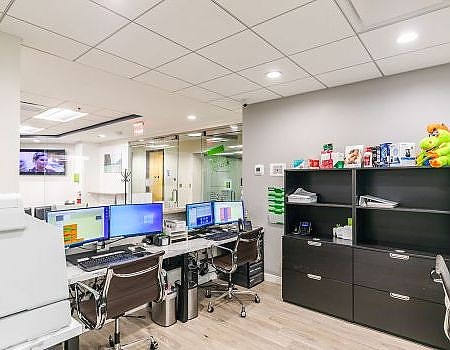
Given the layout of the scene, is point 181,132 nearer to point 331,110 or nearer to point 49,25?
point 331,110

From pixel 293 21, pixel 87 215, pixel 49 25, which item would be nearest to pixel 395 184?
pixel 293 21

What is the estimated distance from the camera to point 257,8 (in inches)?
79.0

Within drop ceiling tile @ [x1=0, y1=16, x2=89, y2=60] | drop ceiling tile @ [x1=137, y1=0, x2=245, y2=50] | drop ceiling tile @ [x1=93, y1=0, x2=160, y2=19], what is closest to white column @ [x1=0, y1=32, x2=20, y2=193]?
drop ceiling tile @ [x1=0, y1=16, x2=89, y2=60]

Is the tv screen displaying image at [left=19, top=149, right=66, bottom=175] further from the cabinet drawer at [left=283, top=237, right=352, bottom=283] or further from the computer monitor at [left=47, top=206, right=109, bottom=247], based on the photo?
the cabinet drawer at [left=283, top=237, right=352, bottom=283]

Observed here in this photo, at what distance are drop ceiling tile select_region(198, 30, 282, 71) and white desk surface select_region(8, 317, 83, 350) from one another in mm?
2286

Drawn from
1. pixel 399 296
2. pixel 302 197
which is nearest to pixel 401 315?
pixel 399 296

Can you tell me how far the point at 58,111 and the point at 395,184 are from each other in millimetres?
5366

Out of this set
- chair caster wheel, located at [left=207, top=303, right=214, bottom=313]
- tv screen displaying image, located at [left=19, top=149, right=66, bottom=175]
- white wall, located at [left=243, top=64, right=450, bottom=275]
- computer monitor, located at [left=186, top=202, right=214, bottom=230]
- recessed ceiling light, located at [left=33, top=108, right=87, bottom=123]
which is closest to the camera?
white wall, located at [left=243, top=64, right=450, bottom=275]

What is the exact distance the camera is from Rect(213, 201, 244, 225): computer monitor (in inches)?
161

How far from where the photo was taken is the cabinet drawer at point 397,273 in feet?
8.72

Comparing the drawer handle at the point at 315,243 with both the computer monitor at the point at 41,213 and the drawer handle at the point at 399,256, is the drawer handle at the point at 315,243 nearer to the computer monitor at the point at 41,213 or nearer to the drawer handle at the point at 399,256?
the drawer handle at the point at 399,256

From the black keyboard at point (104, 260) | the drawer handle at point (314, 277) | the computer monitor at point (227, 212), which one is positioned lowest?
the drawer handle at point (314, 277)

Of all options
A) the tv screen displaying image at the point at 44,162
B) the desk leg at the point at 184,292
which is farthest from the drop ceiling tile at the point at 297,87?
the tv screen displaying image at the point at 44,162

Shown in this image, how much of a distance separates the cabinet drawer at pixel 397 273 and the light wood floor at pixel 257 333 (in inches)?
18.8
